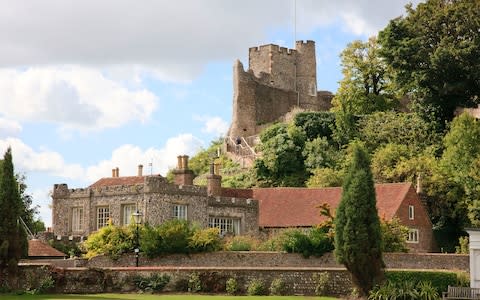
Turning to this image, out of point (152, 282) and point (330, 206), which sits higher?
point (330, 206)

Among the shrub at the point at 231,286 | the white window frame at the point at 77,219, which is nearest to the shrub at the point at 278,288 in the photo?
the shrub at the point at 231,286

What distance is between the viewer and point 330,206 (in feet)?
196

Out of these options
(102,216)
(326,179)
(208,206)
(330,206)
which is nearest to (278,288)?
(208,206)

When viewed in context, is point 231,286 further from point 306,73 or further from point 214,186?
point 306,73

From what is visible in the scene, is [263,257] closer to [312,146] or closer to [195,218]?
[195,218]

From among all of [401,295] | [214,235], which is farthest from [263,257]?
[401,295]

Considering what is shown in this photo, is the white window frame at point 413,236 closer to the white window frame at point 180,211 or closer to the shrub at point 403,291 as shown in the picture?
the white window frame at point 180,211

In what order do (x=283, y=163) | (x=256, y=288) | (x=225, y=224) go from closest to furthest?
(x=256, y=288) < (x=225, y=224) < (x=283, y=163)

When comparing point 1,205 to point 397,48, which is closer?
point 1,205

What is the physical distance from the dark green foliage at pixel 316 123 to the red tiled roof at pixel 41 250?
96.6ft

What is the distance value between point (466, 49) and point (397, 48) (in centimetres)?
503

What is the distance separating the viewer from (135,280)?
42.6m

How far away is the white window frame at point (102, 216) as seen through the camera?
189ft

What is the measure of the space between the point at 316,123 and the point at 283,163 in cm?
516
